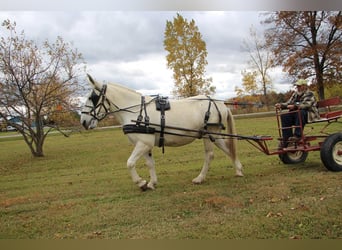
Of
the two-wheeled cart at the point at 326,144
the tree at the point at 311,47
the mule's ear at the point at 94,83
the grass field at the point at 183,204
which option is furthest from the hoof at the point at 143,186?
the tree at the point at 311,47

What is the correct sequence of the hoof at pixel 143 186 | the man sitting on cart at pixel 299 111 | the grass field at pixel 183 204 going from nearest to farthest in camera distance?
the grass field at pixel 183 204 < the hoof at pixel 143 186 < the man sitting on cart at pixel 299 111

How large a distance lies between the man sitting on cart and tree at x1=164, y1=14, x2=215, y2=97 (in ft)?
7.47

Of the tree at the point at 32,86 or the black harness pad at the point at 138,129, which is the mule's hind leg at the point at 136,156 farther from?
the tree at the point at 32,86

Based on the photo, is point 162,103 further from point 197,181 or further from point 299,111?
point 299,111

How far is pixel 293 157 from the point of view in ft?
25.2

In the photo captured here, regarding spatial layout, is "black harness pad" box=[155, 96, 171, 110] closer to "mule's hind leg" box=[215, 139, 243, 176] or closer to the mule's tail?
"mule's hind leg" box=[215, 139, 243, 176]

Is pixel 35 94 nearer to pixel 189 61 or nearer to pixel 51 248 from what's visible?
pixel 189 61

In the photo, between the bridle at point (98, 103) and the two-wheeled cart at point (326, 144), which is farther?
the two-wheeled cart at point (326, 144)

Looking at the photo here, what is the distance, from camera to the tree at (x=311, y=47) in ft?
24.0

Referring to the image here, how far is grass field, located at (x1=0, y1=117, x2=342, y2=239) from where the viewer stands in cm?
418

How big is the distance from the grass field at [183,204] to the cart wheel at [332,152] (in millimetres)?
224

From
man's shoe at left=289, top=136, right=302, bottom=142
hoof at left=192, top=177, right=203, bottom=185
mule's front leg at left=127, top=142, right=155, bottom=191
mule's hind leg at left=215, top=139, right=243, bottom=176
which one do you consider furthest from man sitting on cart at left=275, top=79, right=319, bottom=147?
mule's front leg at left=127, top=142, right=155, bottom=191

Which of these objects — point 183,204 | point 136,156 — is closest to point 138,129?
point 136,156

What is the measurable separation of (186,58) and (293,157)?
140 inches
